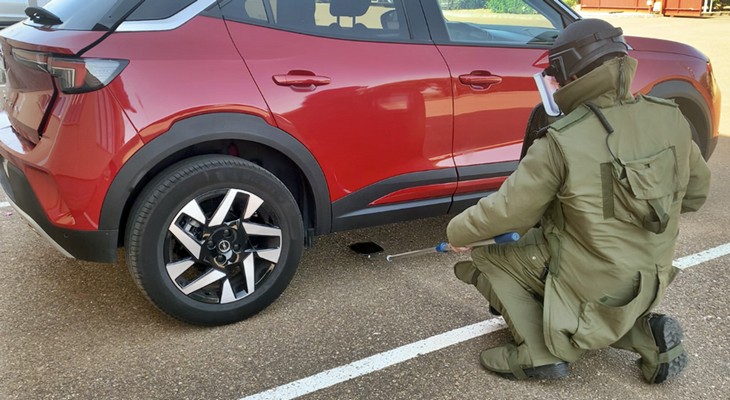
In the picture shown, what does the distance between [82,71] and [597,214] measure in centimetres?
204

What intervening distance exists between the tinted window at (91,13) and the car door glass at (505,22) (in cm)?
170

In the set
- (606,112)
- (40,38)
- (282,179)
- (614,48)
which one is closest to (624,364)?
(606,112)

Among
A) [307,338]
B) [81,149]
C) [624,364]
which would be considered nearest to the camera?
[81,149]

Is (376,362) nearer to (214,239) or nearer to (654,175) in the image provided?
(214,239)

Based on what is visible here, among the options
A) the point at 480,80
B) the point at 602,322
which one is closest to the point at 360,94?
the point at 480,80

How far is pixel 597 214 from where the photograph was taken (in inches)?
85.0

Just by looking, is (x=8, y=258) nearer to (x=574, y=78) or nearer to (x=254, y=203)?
(x=254, y=203)

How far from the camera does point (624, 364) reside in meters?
2.60

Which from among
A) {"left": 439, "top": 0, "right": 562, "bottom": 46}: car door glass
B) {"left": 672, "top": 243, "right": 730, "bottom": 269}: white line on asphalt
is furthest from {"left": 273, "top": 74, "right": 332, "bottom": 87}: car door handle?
{"left": 672, "top": 243, "right": 730, "bottom": 269}: white line on asphalt

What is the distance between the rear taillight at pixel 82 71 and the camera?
7.88 feet

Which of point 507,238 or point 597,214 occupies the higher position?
point 597,214

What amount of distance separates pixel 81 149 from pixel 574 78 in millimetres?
1934

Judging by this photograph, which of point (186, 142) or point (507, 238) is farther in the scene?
point (186, 142)

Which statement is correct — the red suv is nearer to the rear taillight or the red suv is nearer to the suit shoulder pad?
the rear taillight
